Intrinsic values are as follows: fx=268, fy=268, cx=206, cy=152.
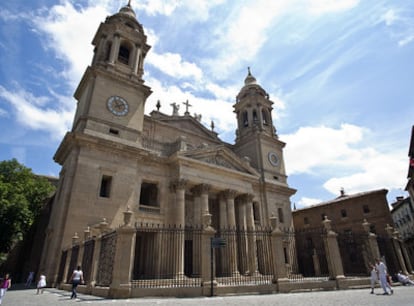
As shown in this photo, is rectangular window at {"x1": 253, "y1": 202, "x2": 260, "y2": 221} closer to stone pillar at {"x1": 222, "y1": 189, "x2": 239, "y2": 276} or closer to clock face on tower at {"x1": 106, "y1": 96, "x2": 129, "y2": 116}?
stone pillar at {"x1": 222, "y1": 189, "x2": 239, "y2": 276}

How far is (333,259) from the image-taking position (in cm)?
1349

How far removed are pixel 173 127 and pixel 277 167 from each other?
13.3 metres

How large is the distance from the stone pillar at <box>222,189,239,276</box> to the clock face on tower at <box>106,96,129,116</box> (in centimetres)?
1093

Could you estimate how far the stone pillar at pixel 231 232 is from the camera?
20.2 metres

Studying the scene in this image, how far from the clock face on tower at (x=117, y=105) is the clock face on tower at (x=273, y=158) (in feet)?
55.9

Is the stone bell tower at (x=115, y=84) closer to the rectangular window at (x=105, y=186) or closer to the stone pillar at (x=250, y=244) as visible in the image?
the rectangular window at (x=105, y=186)

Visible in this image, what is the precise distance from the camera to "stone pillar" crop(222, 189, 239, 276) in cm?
2022

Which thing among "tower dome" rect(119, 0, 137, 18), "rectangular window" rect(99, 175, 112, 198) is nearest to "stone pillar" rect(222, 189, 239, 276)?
"rectangular window" rect(99, 175, 112, 198)

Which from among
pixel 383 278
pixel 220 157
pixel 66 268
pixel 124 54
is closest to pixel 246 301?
pixel 383 278

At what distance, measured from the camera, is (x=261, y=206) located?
1092 inches

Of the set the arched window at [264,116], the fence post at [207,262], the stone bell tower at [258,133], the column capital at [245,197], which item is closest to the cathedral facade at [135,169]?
the column capital at [245,197]

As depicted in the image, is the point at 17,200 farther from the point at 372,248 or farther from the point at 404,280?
the point at 404,280

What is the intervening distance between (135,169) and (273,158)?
17.4 meters

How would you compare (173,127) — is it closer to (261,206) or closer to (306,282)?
(261,206)
